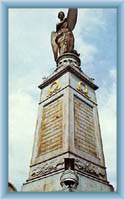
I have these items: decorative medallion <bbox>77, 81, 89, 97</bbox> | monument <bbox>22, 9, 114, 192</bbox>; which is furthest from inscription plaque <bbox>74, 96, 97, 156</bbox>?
decorative medallion <bbox>77, 81, 89, 97</bbox>

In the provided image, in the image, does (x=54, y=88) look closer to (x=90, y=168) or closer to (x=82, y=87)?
(x=82, y=87)

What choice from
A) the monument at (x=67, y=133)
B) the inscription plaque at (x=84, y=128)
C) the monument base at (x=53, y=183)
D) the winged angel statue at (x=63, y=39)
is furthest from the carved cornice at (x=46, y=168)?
the winged angel statue at (x=63, y=39)

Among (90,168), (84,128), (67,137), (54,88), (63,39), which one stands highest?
(63,39)

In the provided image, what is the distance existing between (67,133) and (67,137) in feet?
0.32

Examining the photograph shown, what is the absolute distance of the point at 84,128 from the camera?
6.38 meters

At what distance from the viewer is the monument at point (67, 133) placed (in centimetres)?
509

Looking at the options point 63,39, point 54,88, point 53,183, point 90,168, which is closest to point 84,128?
point 90,168

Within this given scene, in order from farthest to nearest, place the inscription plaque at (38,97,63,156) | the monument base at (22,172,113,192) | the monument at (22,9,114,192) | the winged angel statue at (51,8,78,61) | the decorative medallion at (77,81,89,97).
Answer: the winged angel statue at (51,8,78,61) < the decorative medallion at (77,81,89,97) < the inscription plaque at (38,97,63,156) < the monument at (22,9,114,192) < the monument base at (22,172,113,192)

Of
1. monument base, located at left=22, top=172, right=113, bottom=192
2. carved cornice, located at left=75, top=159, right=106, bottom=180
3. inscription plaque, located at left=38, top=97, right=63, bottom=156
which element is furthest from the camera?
inscription plaque, located at left=38, top=97, right=63, bottom=156

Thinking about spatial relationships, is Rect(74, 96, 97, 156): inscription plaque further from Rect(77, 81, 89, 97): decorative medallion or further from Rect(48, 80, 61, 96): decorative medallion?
Rect(48, 80, 61, 96): decorative medallion

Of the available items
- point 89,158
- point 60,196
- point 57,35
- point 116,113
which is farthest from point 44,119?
point 60,196

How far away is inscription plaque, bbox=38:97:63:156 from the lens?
236 inches
